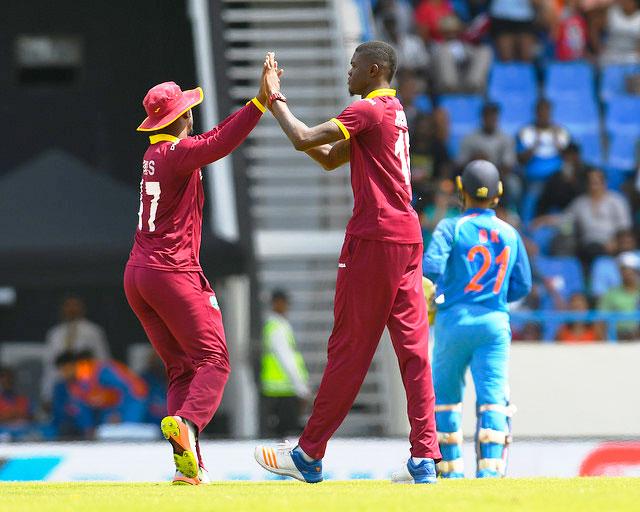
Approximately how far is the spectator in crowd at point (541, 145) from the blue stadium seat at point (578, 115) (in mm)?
755

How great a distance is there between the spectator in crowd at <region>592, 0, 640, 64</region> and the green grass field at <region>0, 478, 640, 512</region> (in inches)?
492

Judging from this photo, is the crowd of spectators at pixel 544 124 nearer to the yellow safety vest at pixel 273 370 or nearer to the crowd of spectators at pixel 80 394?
the yellow safety vest at pixel 273 370

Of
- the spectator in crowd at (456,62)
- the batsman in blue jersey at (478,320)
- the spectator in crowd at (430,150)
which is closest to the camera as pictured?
the batsman in blue jersey at (478,320)

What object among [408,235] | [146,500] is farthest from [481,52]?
[146,500]

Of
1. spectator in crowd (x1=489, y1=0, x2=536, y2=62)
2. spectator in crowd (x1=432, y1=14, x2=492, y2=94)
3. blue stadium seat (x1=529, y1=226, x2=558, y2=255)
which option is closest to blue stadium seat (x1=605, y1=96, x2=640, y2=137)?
spectator in crowd (x1=489, y1=0, x2=536, y2=62)

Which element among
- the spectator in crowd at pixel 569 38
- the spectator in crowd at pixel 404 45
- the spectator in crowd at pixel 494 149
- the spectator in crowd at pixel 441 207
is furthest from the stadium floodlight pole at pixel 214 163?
the spectator in crowd at pixel 569 38

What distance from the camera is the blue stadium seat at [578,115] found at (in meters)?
19.2

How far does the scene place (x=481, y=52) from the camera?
760 inches

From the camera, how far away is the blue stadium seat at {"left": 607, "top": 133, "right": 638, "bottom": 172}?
736 inches

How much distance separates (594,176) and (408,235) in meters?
9.57

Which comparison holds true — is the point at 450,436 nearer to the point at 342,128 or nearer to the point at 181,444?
the point at 181,444

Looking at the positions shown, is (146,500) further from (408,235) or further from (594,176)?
(594,176)

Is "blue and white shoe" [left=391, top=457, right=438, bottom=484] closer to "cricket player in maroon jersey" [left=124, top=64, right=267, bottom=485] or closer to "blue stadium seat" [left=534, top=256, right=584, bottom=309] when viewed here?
"cricket player in maroon jersey" [left=124, top=64, right=267, bottom=485]

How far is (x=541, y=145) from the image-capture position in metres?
18.2
